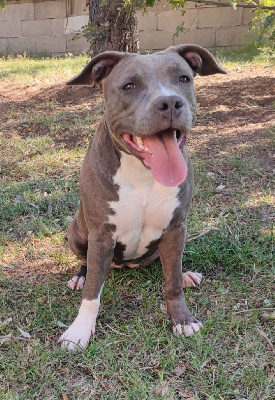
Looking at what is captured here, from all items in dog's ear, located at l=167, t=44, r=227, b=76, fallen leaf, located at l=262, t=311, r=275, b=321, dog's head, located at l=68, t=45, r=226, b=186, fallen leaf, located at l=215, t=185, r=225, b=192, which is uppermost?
dog's ear, located at l=167, t=44, r=227, b=76

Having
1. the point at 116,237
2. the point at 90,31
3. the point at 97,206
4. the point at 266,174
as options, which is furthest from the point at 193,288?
the point at 90,31

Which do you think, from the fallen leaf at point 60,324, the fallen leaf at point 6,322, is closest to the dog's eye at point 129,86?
the fallen leaf at point 60,324

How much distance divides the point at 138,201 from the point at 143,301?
73 cm

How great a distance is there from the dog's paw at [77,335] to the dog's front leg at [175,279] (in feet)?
1.50

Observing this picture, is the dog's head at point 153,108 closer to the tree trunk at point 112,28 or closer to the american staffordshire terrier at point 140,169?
the american staffordshire terrier at point 140,169

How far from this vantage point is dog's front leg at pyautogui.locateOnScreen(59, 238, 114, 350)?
247 cm

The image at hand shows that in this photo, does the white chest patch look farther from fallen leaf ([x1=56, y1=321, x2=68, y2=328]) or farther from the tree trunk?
the tree trunk

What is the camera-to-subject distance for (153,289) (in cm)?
290

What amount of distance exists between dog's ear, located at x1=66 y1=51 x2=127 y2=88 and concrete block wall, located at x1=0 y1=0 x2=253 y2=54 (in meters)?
7.25

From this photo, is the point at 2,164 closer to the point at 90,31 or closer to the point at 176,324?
the point at 90,31

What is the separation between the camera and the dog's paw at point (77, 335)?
7.89 feet

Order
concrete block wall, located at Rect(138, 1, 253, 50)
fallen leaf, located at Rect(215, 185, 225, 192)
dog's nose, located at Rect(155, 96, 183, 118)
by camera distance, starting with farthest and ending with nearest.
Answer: concrete block wall, located at Rect(138, 1, 253, 50) < fallen leaf, located at Rect(215, 185, 225, 192) < dog's nose, located at Rect(155, 96, 183, 118)

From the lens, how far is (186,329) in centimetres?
247

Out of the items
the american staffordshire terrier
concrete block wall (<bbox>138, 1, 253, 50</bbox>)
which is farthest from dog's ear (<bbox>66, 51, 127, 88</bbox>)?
concrete block wall (<bbox>138, 1, 253, 50</bbox>)
